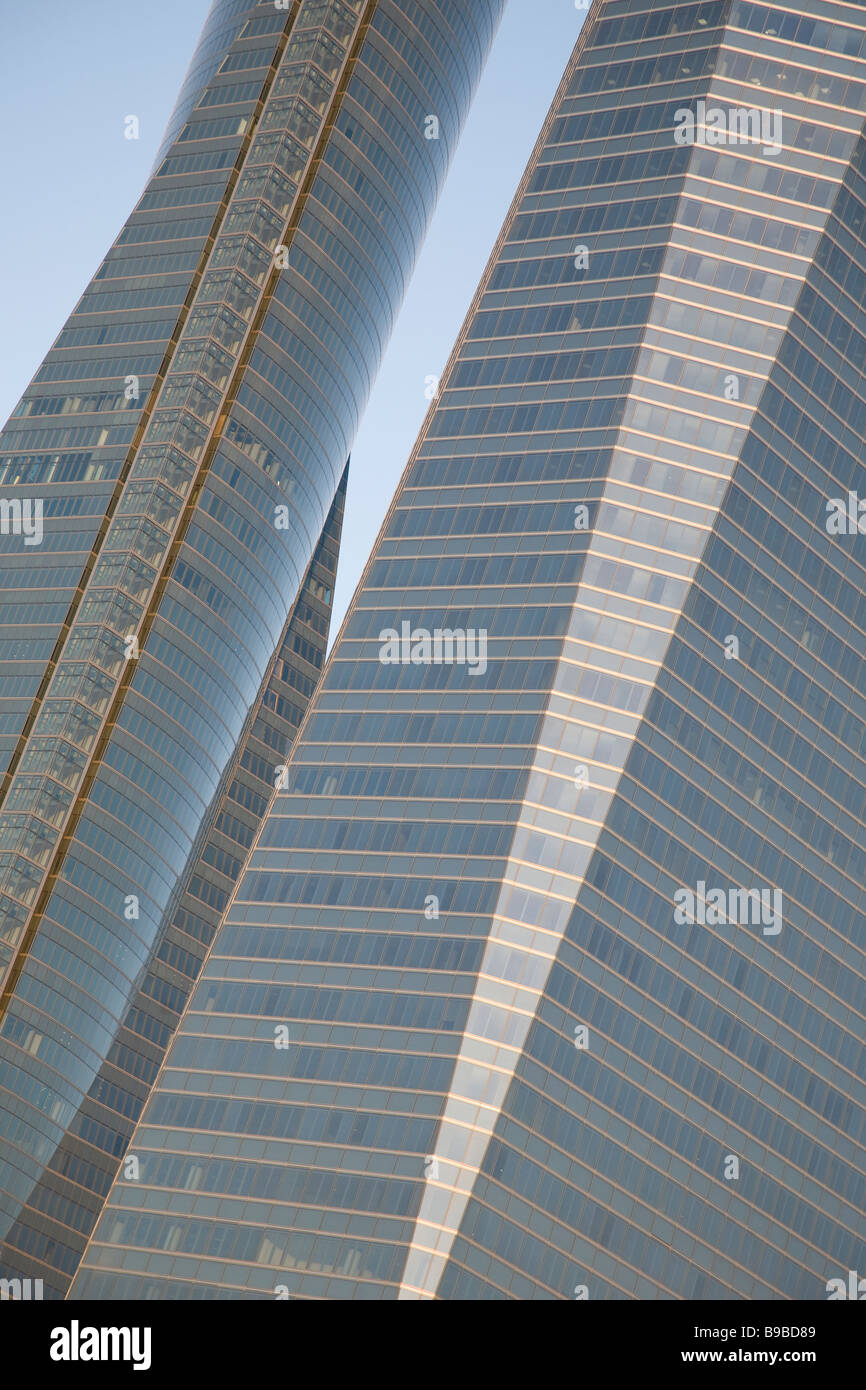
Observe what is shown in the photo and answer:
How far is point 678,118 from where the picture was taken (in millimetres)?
181500

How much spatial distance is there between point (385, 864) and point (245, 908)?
12.8m

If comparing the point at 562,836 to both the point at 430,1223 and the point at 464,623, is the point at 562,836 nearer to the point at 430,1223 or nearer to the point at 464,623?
the point at 464,623

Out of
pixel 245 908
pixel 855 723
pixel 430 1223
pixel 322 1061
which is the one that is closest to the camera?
pixel 430 1223

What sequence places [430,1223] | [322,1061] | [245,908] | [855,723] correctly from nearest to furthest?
[430,1223]
[322,1061]
[245,908]
[855,723]

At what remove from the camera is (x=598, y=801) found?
156000 millimetres

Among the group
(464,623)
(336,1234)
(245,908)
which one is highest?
(464,623)

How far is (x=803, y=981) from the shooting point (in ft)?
561

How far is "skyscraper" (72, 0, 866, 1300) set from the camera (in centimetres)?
14700

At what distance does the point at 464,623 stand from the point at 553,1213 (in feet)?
153

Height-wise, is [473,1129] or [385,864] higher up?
[385,864]

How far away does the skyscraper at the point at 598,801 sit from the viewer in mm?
147000

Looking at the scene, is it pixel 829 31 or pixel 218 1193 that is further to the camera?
pixel 829 31

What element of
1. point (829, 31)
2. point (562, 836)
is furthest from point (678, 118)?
point (562, 836)

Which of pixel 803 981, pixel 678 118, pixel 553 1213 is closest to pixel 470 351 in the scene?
pixel 678 118
